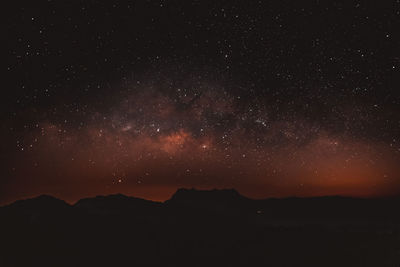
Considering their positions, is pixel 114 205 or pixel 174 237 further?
pixel 114 205

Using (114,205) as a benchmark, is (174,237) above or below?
below

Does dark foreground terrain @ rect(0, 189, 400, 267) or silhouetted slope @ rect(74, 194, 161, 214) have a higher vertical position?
silhouetted slope @ rect(74, 194, 161, 214)

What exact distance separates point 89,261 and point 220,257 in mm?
24554

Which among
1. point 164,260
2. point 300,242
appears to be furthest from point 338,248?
point 164,260

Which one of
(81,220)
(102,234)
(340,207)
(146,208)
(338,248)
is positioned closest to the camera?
(338,248)

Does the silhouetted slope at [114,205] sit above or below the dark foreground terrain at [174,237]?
above

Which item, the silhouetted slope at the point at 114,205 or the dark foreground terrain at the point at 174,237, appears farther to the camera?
the silhouetted slope at the point at 114,205

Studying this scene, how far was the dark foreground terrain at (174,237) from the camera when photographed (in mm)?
82875

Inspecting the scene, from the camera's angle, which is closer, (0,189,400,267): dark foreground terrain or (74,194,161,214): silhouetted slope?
(0,189,400,267): dark foreground terrain

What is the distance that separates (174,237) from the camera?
9925 cm

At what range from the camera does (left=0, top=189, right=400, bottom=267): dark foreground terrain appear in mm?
82875

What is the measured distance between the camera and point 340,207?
156000 mm

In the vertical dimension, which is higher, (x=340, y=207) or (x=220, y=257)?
(x=340, y=207)

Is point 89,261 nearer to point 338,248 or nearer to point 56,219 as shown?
point 56,219
